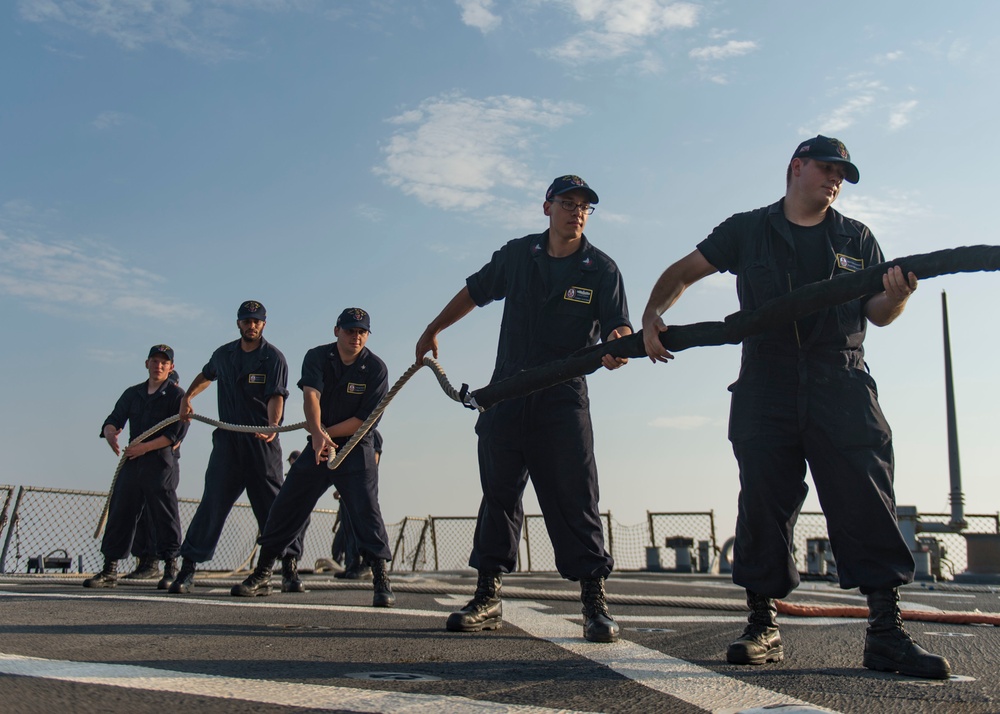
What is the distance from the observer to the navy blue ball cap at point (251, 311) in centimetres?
727

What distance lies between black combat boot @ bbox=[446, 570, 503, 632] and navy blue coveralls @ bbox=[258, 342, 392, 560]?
1.86 meters

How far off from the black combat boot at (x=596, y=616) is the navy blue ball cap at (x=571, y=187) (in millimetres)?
1827

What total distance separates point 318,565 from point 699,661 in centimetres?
964

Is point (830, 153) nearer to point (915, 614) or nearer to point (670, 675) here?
point (670, 675)

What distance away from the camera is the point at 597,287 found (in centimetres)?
456

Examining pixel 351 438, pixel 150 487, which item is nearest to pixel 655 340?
pixel 351 438

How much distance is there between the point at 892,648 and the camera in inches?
119

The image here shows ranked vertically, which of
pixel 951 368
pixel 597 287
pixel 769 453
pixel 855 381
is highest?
pixel 951 368

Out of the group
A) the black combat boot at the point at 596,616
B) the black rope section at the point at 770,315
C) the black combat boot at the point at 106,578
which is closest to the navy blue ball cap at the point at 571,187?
the black rope section at the point at 770,315

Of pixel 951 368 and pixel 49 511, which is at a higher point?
pixel 951 368

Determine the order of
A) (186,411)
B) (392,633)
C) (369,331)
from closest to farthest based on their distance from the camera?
(392,633) < (369,331) < (186,411)

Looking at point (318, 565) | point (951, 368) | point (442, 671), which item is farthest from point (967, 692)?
point (951, 368)

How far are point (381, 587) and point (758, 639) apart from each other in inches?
118

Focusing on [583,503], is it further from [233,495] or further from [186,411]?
[186,411]
